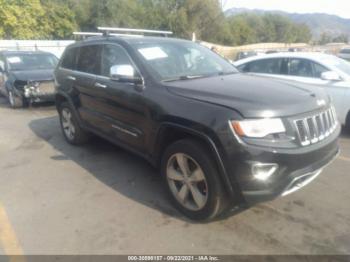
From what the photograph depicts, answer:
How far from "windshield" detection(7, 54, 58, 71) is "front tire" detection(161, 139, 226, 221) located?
25.9 feet

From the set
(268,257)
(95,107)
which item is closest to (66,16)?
(95,107)

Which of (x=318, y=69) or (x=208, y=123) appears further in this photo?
(x=318, y=69)

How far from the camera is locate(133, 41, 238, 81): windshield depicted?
12.4ft

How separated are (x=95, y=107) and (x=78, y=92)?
2.06ft

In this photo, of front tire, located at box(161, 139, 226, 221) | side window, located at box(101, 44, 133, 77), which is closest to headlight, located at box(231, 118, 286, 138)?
front tire, located at box(161, 139, 226, 221)

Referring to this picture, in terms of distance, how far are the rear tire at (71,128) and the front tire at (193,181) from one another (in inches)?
97.8

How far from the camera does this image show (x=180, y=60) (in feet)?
13.4

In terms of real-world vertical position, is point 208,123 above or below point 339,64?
below

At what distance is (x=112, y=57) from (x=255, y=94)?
83.5 inches

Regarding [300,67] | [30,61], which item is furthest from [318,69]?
[30,61]

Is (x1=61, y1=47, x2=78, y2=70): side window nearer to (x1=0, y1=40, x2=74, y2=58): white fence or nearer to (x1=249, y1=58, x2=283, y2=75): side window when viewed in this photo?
(x1=249, y1=58, x2=283, y2=75): side window

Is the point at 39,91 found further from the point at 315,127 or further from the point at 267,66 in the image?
the point at 315,127

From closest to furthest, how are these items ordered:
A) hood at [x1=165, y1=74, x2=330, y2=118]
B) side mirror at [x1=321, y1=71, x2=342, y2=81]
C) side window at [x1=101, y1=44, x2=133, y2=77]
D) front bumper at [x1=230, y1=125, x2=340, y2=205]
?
front bumper at [x1=230, y1=125, x2=340, y2=205]
hood at [x1=165, y1=74, x2=330, y2=118]
side window at [x1=101, y1=44, x2=133, y2=77]
side mirror at [x1=321, y1=71, x2=342, y2=81]

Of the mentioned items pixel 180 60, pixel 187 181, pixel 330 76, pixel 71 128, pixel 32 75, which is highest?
pixel 180 60
